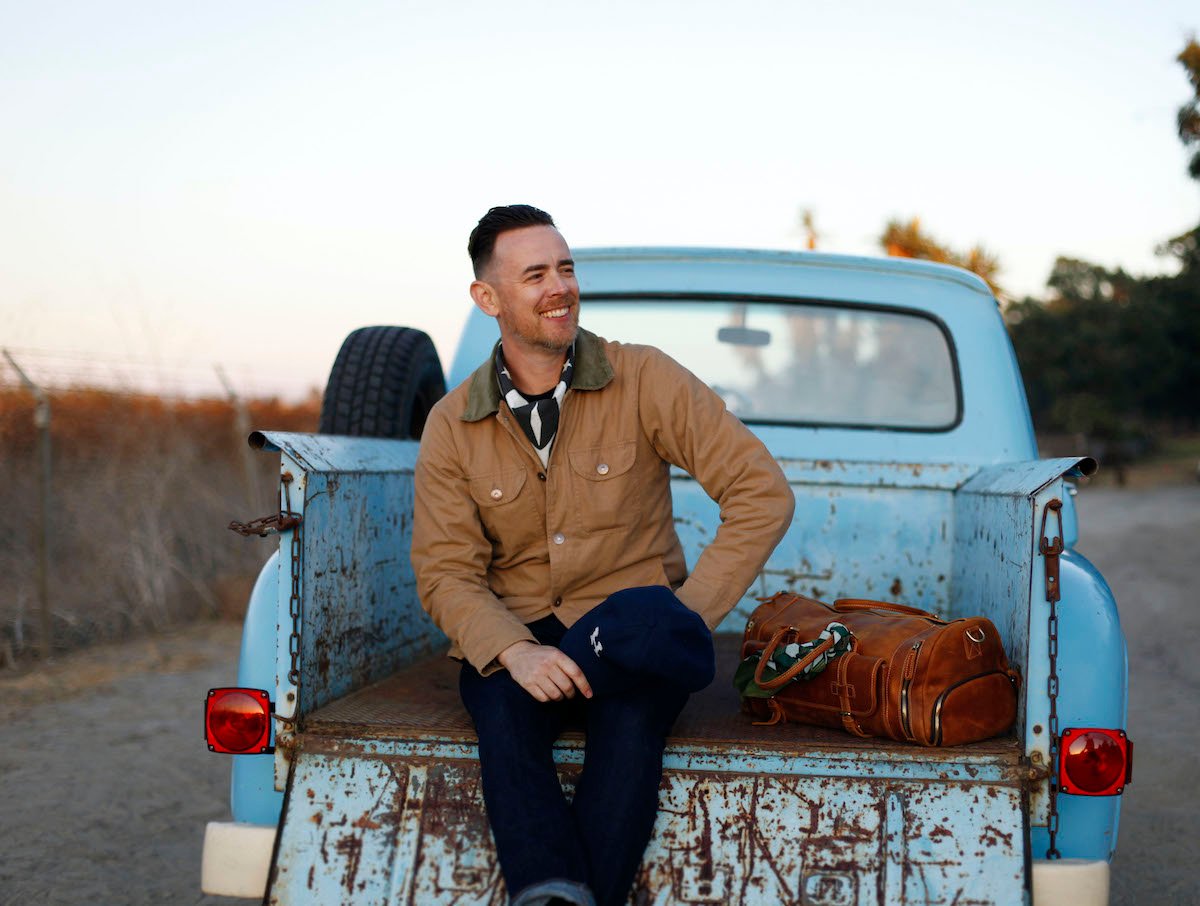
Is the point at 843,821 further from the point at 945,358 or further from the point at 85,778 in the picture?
the point at 85,778

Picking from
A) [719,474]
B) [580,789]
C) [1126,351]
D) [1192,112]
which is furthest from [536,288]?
[1126,351]

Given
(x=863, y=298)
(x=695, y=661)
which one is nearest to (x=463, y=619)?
(x=695, y=661)

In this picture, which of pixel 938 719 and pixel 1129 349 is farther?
pixel 1129 349

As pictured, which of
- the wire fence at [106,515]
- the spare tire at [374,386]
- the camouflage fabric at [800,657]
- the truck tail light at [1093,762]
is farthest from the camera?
the wire fence at [106,515]

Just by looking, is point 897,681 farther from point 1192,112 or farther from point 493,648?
point 1192,112

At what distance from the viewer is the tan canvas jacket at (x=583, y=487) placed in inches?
97.7

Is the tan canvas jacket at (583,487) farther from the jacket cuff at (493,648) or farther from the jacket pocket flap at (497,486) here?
the jacket cuff at (493,648)

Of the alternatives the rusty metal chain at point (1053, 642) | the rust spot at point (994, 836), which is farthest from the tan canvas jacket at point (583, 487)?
the rust spot at point (994, 836)

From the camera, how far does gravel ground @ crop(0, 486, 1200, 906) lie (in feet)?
11.9

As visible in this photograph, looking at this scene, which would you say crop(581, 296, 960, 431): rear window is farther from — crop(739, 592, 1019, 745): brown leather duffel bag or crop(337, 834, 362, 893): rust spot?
crop(337, 834, 362, 893): rust spot

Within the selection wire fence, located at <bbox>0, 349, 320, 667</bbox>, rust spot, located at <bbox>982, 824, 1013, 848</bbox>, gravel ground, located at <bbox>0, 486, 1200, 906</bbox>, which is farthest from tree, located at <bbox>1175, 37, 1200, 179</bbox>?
rust spot, located at <bbox>982, 824, 1013, 848</bbox>

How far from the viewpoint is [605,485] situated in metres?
2.53

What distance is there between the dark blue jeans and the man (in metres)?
0.14

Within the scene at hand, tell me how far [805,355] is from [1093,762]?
187 cm
